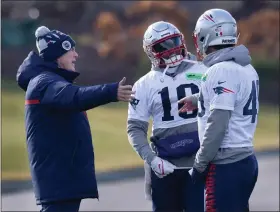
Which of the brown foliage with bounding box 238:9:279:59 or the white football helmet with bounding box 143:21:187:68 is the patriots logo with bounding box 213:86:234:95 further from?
the brown foliage with bounding box 238:9:279:59

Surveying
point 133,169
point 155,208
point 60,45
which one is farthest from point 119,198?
point 60,45

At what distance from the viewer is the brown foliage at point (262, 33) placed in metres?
12.0

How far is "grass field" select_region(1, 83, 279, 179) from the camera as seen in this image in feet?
36.2

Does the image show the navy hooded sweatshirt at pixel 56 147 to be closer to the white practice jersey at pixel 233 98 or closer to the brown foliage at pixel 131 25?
the white practice jersey at pixel 233 98

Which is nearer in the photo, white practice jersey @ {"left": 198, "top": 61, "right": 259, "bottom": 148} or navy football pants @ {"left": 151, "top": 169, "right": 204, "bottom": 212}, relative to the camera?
white practice jersey @ {"left": 198, "top": 61, "right": 259, "bottom": 148}

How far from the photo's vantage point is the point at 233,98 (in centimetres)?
499

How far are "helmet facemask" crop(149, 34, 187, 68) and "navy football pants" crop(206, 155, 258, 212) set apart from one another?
3.24 feet

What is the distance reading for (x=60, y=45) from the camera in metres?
5.51

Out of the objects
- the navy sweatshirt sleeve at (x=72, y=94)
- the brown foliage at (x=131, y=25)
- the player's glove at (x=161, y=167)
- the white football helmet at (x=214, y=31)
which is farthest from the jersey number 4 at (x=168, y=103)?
the brown foliage at (x=131, y=25)

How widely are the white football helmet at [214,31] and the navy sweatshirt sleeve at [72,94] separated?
732 millimetres

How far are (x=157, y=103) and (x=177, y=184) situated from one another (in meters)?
0.59

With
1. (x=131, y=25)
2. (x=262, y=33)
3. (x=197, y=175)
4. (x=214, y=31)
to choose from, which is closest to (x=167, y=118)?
(x=197, y=175)

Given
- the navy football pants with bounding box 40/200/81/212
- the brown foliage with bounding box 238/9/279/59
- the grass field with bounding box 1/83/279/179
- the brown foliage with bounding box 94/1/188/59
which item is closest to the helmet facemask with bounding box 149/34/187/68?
the navy football pants with bounding box 40/200/81/212

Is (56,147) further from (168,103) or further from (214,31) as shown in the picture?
(214,31)
